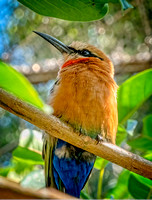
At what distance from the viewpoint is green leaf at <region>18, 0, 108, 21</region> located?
1613mm

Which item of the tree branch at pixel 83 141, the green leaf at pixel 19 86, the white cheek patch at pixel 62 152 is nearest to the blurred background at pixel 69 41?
the white cheek patch at pixel 62 152

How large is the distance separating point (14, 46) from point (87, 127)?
2.91 meters

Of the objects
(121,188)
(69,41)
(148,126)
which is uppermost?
(69,41)

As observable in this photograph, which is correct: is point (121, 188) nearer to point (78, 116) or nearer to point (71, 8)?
point (78, 116)

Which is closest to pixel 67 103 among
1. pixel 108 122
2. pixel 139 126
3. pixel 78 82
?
pixel 78 82

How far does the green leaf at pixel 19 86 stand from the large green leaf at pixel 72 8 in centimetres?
84

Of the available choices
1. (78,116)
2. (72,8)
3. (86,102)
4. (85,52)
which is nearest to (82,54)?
(85,52)

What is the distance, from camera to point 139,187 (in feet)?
8.29

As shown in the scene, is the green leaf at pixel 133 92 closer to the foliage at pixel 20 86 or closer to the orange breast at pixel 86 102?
the orange breast at pixel 86 102

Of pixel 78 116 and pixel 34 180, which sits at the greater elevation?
pixel 78 116

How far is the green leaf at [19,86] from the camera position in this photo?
777 mm

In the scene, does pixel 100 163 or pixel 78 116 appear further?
pixel 100 163

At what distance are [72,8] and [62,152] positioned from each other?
1.23m

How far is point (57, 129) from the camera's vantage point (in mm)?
1769
